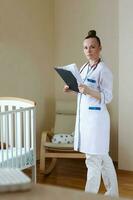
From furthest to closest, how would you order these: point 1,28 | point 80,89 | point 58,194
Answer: point 1,28 < point 80,89 < point 58,194

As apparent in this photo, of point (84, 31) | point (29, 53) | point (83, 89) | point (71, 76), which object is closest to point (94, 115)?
point (83, 89)

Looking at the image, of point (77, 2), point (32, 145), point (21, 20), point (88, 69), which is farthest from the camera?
point (77, 2)

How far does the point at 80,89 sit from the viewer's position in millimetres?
2600

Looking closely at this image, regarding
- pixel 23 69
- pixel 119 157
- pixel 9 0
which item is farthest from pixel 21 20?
pixel 119 157

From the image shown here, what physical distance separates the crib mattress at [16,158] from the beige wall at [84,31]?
1.50 meters

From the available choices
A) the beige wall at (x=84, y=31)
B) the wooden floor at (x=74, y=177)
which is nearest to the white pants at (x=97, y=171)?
the wooden floor at (x=74, y=177)

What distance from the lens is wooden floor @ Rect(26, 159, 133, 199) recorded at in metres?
3.35

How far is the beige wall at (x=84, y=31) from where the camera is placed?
419 centimetres

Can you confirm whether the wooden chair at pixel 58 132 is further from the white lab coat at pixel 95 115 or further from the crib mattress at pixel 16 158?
the white lab coat at pixel 95 115

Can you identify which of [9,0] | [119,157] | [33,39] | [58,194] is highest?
[9,0]

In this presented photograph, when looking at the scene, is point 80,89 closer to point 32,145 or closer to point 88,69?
point 88,69

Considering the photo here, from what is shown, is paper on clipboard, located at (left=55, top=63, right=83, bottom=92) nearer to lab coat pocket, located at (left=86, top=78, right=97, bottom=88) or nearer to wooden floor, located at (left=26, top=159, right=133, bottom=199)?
lab coat pocket, located at (left=86, top=78, right=97, bottom=88)

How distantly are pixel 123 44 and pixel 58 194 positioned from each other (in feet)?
10.4

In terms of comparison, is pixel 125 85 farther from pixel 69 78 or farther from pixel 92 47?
pixel 69 78
